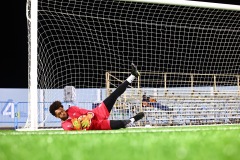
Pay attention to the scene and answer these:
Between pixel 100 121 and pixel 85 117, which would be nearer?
pixel 85 117

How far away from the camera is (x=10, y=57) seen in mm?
17516

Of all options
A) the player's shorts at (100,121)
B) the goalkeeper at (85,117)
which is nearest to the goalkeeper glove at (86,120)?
the goalkeeper at (85,117)

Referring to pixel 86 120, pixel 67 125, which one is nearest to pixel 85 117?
pixel 86 120

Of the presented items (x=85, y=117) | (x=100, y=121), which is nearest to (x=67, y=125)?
(x=85, y=117)

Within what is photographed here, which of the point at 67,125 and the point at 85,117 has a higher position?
the point at 85,117

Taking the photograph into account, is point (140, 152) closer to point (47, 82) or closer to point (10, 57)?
point (47, 82)

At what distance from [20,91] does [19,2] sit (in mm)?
4983

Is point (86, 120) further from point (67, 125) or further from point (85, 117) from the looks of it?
point (67, 125)

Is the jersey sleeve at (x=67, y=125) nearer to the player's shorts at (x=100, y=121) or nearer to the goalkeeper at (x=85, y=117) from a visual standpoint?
the goalkeeper at (x=85, y=117)

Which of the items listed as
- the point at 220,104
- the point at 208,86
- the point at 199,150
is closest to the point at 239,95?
the point at 220,104

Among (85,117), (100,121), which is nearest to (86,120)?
(85,117)

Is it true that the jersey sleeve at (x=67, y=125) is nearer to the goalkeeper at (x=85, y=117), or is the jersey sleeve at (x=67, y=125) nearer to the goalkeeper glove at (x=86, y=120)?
the goalkeeper at (x=85, y=117)

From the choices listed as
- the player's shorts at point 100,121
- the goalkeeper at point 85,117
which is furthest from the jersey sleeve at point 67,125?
the player's shorts at point 100,121

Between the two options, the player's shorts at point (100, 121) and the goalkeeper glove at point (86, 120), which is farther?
the player's shorts at point (100, 121)
